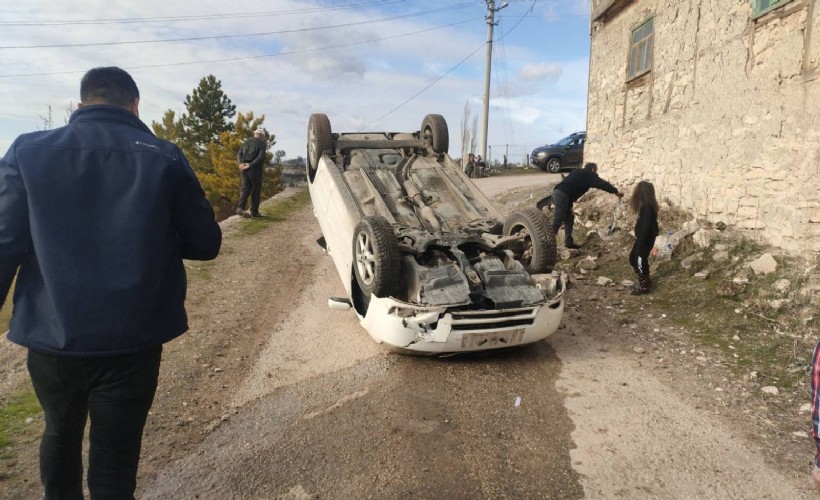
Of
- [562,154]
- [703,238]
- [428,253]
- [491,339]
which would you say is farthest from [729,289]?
[562,154]

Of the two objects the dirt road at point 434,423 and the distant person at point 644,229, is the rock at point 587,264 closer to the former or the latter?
the distant person at point 644,229

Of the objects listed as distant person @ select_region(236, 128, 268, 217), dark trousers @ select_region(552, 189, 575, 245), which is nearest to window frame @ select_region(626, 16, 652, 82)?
dark trousers @ select_region(552, 189, 575, 245)

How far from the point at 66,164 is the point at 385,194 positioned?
15.8ft

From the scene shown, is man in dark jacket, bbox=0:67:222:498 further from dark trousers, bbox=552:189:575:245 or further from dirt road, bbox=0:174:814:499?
dark trousers, bbox=552:189:575:245

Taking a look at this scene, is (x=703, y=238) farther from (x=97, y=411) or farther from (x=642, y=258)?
(x=97, y=411)

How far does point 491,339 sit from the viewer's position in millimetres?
4469

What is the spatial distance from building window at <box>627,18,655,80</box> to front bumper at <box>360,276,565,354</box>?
7211mm

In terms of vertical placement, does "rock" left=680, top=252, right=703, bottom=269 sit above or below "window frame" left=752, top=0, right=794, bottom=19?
below

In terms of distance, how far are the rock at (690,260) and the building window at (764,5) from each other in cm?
315

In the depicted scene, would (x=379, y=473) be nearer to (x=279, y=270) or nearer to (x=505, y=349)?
(x=505, y=349)

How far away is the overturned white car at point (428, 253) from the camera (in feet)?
14.6

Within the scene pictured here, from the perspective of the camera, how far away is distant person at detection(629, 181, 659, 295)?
22.0ft

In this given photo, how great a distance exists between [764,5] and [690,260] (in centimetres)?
336

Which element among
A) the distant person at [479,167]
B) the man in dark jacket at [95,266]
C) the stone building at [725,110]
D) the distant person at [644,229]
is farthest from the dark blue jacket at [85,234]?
the distant person at [479,167]
